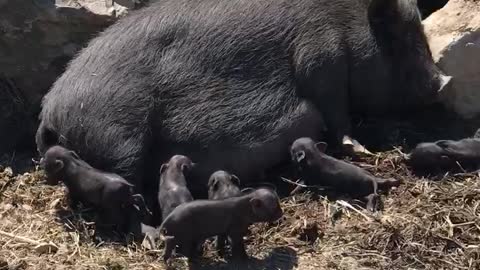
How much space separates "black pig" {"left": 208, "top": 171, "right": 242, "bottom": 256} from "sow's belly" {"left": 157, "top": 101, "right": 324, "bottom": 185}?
0.42 metres

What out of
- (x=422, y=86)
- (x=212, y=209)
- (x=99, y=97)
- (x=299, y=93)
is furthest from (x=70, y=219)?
(x=422, y=86)

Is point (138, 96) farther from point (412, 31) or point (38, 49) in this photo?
point (412, 31)

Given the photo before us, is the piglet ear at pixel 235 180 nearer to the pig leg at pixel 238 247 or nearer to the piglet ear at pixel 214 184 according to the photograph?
the piglet ear at pixel 214 184

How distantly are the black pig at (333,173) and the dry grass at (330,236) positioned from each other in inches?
4.4

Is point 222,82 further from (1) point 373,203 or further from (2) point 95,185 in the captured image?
(1) point 373,203

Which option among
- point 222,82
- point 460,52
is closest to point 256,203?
point 222,82

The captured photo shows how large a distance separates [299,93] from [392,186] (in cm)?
86

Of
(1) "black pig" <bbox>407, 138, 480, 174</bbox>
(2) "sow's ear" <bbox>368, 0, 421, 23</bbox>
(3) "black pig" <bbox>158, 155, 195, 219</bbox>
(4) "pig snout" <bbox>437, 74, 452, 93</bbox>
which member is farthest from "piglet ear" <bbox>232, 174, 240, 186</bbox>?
(4) "pig snout" <bbox>437, 74, 452, 93</bbox>

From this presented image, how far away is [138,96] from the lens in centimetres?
599

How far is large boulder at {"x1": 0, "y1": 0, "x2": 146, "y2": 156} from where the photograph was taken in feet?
22.0

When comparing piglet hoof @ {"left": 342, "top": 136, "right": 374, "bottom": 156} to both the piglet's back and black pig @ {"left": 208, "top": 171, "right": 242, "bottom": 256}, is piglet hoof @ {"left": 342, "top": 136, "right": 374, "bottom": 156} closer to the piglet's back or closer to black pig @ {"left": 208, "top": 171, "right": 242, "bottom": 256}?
black pig @ {"left": 208, "top": 171, "right": 242, "bottom": 256}

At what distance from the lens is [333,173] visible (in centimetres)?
589

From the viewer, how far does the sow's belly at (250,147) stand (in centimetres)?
607

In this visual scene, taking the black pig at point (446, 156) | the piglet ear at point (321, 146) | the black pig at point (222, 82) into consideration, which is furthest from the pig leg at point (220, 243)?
the black pig at point (446, 156)
